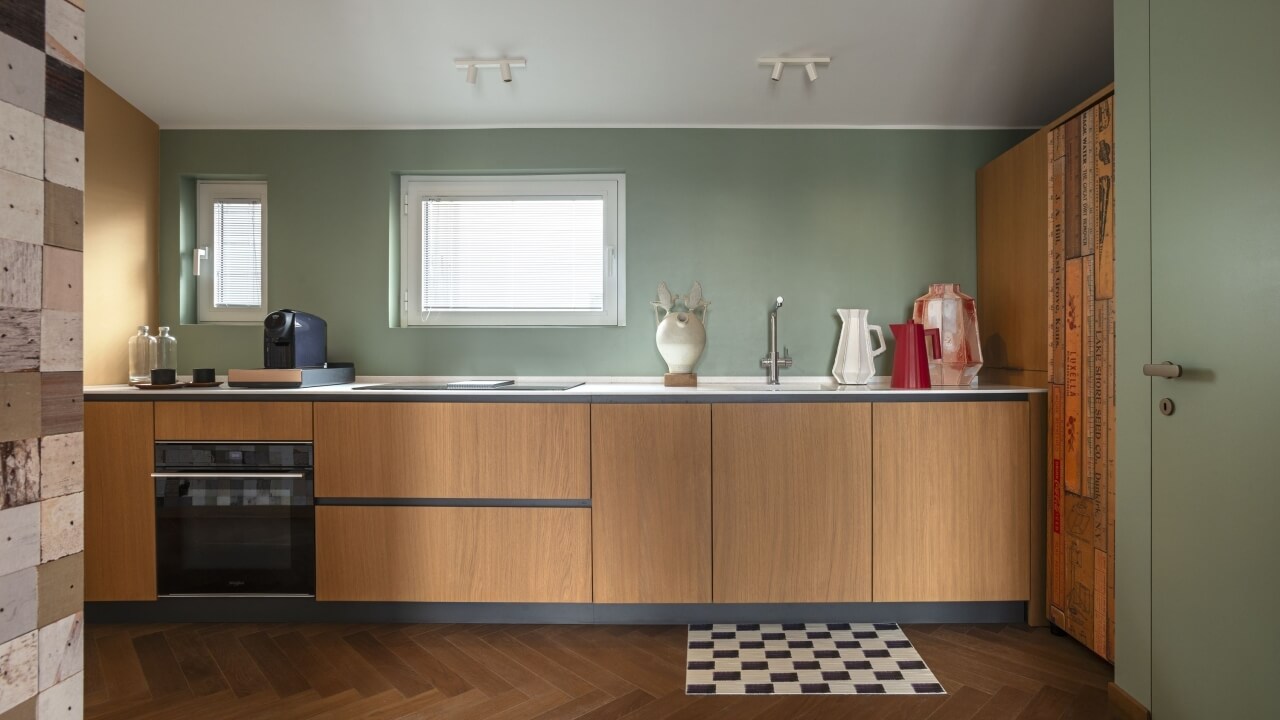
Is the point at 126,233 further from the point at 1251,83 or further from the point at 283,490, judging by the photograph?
the point at 1251,83

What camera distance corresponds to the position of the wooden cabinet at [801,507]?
245 cm

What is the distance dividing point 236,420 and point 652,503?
60.3 inches

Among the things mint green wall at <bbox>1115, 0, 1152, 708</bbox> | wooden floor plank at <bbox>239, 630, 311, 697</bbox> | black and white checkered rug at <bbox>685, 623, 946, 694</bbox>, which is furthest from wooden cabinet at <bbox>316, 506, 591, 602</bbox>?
mint green wall at <bbox>1115, 0, 1152, 708</bbox>

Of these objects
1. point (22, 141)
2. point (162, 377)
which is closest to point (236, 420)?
point (162, 377)

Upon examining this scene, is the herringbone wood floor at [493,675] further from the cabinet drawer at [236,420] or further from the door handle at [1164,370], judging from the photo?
the door handle at [1164,370]

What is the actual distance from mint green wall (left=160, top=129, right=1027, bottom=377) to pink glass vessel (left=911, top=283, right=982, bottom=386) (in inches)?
10.4

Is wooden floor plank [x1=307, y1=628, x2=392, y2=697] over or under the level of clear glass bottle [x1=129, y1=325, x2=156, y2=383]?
under

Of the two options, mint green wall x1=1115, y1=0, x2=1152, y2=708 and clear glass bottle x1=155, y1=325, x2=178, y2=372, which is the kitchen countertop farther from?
mint green wall x1=1115, y1=0, x2=1152, y2=708

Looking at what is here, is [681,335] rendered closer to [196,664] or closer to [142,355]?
[196,664]

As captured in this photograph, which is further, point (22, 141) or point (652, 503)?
point (652, 503)

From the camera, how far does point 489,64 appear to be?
2629 millimetres

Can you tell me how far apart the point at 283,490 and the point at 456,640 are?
83 cm

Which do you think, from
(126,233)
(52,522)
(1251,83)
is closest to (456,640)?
(52,522)

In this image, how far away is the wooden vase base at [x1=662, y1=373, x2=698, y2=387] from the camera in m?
2.95
